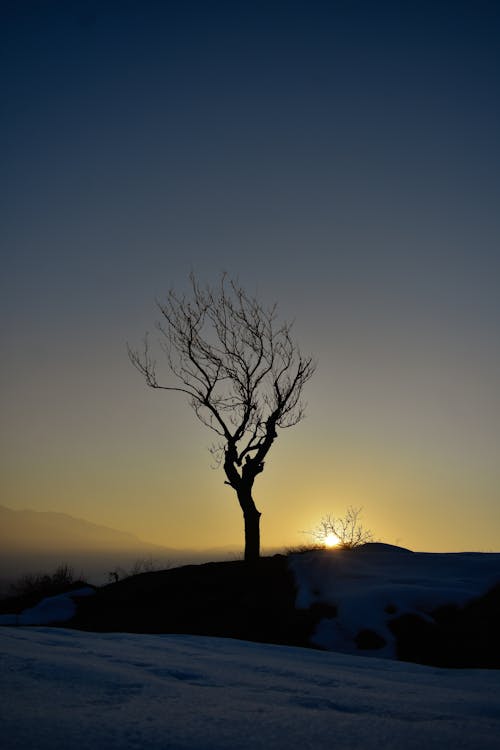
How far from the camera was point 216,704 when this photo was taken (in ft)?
9.17

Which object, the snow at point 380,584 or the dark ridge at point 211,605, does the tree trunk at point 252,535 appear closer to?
the dark ridge at point 211,605

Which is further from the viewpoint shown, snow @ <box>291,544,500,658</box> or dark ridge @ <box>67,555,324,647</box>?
dark ridge @ <box>67,555,324,647</box>

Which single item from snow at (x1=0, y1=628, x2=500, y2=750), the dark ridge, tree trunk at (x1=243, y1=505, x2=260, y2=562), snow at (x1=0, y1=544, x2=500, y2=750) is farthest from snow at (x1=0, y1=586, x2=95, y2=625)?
snow at (x1=0, y1=628, x2=500, y2=750)

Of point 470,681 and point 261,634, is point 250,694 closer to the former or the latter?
point 470,681

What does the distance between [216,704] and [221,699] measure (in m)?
0.13

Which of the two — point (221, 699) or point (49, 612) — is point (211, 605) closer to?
point (49, 612)

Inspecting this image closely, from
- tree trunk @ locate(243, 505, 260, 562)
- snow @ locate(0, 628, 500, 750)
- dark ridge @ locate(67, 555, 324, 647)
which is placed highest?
tree trunk @ locate(243, 505, 260, 562)

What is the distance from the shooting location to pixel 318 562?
11.8 m

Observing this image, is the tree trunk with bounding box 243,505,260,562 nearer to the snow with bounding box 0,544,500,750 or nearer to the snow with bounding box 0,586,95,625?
the snow with bounding box 0,586,95,625

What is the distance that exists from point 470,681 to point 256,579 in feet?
27.2

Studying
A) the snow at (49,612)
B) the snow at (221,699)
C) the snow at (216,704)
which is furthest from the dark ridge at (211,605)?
the snow at (216,704)

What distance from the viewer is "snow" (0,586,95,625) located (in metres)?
11.5

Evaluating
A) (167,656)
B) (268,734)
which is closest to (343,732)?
(268,734)

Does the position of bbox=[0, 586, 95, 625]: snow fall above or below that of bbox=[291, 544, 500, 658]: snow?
below
